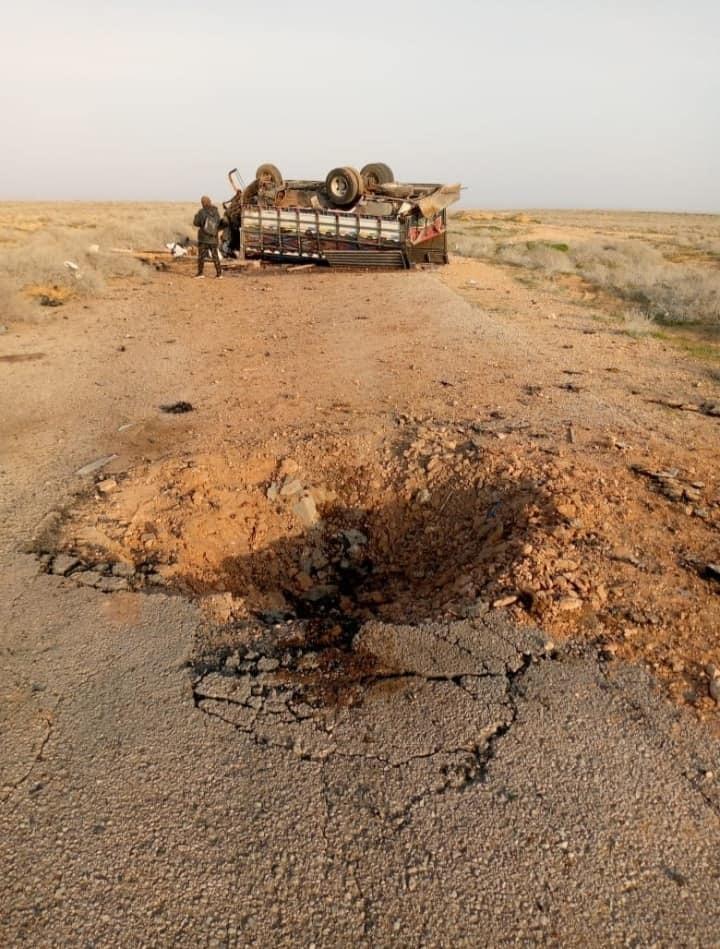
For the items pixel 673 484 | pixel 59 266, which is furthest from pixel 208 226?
pixel 673 484

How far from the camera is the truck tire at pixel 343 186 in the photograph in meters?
15.5

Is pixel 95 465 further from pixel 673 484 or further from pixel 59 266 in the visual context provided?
pixel 59 266

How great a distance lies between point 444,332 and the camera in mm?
9977

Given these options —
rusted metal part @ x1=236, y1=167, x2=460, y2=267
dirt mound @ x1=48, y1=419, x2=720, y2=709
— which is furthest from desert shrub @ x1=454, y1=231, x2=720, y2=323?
dirt mound @ x1=48, y1=419, x2=720, y2=709

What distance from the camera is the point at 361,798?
101 inches

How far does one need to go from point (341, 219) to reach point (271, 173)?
275cm

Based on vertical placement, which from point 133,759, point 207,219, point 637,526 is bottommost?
point 133,759

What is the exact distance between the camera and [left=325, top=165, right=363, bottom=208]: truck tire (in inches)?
612

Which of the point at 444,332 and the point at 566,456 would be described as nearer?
the point at 566,456

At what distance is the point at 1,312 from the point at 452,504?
10.5 m

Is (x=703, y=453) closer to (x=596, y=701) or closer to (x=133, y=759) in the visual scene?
(x=596, y=701)

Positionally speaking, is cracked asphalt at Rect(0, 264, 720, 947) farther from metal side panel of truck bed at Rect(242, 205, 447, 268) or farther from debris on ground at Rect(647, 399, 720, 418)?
metal side panel of truck bed at Rect(242, 205, 447, 268)

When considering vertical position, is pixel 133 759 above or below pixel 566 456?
below

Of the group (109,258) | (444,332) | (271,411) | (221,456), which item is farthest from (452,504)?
(109,258)
